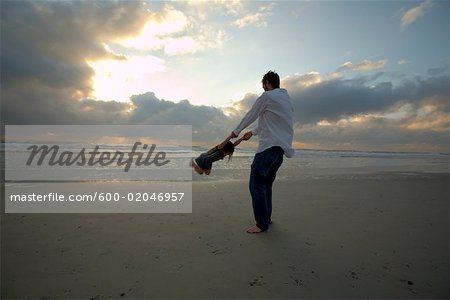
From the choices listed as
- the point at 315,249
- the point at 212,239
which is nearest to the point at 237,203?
the point at 212,239

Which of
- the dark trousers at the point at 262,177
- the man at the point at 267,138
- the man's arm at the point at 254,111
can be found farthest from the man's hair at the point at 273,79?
the dark trousers at the point at 262,177

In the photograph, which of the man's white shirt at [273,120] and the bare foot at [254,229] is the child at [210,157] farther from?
the bare foot at [254,229]

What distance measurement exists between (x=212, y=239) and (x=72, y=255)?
1531 mm

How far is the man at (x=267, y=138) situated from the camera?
352cm

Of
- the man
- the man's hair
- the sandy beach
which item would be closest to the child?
the man

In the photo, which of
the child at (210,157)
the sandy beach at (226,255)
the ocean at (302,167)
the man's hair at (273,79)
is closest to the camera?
the sandy beach at (226,255)

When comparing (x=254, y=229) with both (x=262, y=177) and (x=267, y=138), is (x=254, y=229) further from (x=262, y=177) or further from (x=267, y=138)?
(x=267, y=138)

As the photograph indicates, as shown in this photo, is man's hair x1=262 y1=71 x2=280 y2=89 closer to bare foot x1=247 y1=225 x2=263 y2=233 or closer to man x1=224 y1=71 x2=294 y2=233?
man x1=224 y1=71 x2=294 y2=233

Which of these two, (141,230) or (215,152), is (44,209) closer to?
(141,230)

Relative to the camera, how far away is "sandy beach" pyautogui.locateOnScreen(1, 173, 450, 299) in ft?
7.41

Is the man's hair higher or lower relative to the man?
higher

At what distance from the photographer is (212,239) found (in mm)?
3297

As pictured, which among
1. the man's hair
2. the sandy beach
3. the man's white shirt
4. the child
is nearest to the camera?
the sandy beach

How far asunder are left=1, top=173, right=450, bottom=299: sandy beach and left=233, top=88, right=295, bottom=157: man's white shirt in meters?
1.20
